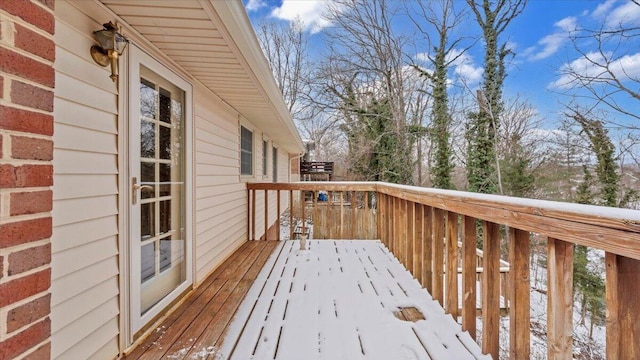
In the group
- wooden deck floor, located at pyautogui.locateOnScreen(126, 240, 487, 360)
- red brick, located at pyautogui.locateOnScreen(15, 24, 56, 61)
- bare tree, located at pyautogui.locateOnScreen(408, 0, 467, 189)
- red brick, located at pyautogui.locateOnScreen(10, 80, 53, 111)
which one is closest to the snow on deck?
wooden deck floor, located at pyautogui.locateOnScreen(126, 240, 487, 360)

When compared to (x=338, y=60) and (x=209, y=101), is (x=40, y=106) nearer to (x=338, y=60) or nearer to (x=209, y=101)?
(x=209, y=101)

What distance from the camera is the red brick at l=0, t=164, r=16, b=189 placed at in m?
1.00

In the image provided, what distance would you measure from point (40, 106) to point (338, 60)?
42.9ft

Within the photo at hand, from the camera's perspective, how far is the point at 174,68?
253 centimetres

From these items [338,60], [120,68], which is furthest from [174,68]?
[338,60]

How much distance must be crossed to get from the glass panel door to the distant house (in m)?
0.01

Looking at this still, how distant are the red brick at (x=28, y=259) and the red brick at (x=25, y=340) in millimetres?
207

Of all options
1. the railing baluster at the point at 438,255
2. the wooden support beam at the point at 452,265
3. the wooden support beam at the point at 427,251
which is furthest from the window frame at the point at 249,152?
the wooden support beam at the point at 452,265

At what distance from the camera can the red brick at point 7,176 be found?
100 centimetres

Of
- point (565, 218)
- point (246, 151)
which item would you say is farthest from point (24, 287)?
point (246, 151)

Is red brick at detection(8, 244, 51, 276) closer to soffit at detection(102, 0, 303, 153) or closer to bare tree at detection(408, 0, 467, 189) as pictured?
soffit at detection(102, 0, 303, 153)

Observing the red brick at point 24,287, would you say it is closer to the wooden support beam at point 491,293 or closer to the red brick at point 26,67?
the red brick at point 26,67

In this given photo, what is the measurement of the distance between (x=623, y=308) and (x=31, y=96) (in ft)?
7.09

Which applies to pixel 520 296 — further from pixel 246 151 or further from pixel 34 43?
pixel 246 151
